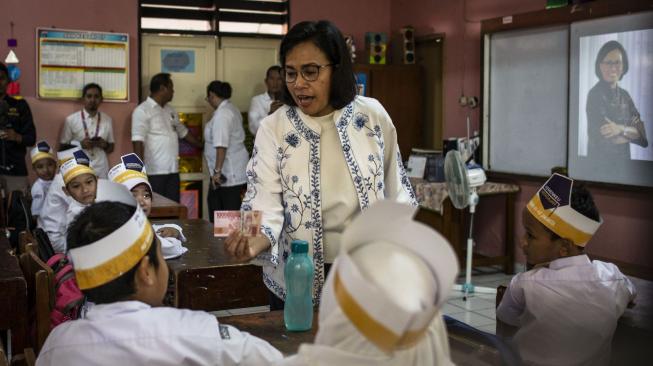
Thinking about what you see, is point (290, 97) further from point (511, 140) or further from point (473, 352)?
point (511, 140)

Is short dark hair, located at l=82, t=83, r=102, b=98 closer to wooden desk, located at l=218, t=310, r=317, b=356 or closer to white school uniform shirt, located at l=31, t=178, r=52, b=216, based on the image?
white school uniform shirt, located at l=31, t=178, r=52, b=216

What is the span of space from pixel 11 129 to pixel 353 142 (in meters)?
5.10

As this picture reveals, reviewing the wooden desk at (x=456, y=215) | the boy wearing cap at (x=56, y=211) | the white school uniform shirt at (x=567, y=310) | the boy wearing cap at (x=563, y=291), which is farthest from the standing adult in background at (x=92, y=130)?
the white school uniform shirt at (x=567, y=310)

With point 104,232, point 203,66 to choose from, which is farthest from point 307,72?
point 203,66

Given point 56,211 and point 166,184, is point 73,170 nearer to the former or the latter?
point 56,211

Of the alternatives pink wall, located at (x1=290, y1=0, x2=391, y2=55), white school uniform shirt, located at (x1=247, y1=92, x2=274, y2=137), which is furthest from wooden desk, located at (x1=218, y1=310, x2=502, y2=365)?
pink wall, located at (x1=290, y1=0, x2=391, y2=55)

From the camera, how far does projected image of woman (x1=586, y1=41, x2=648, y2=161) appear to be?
500 cm

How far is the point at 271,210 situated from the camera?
2137 millimetres

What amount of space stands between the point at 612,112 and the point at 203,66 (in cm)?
427

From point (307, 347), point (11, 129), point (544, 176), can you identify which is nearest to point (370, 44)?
point (544, 176)

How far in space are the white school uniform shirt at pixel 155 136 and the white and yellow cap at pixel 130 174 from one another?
3.32 m

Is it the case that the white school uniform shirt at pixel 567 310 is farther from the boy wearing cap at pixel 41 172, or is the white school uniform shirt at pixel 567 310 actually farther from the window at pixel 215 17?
the window at pixel 215 17

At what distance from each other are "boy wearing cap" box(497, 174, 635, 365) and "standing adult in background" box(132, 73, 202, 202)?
524 centimetres

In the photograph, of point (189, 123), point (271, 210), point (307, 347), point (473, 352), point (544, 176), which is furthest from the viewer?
point (189, 123)
